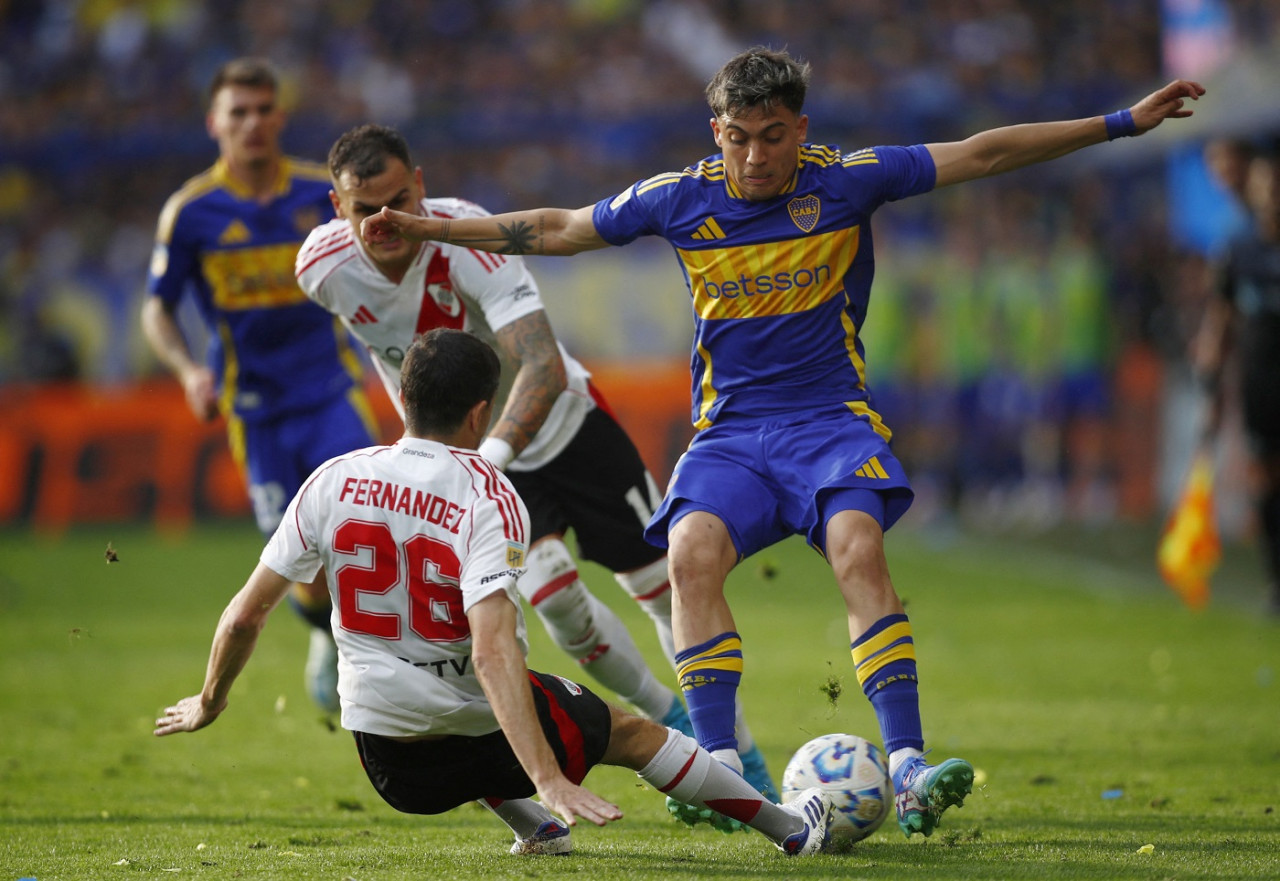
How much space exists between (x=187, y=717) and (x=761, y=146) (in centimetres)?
232

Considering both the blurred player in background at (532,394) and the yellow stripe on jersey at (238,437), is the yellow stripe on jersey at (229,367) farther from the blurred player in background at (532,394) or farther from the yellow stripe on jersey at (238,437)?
the blurred player in background at (532,394)

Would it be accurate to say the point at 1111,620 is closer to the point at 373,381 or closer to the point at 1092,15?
the point at 373,381

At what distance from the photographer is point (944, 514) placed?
18.5m

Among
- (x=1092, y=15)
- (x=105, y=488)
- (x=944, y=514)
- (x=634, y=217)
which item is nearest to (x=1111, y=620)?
(x=634, y=217)

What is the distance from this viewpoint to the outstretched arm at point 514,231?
497 centimetres

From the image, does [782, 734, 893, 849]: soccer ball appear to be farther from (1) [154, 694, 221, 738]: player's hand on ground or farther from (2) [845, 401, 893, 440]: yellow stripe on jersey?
(1) [154, 694, 221, 738]: player's hand on ground

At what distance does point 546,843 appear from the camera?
4.68 meters

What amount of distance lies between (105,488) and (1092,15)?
15.9m

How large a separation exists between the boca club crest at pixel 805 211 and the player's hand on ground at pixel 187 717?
223cm

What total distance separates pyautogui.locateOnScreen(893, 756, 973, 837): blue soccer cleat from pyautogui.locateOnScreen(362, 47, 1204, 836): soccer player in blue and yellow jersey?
5.5 inches

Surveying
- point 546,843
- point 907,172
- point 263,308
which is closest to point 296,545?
point 546,843

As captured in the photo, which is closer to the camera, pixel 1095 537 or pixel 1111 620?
pixel 1111 620

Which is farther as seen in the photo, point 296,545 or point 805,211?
point 805,211

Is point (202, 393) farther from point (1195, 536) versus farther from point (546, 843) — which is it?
point (1195, 536)
